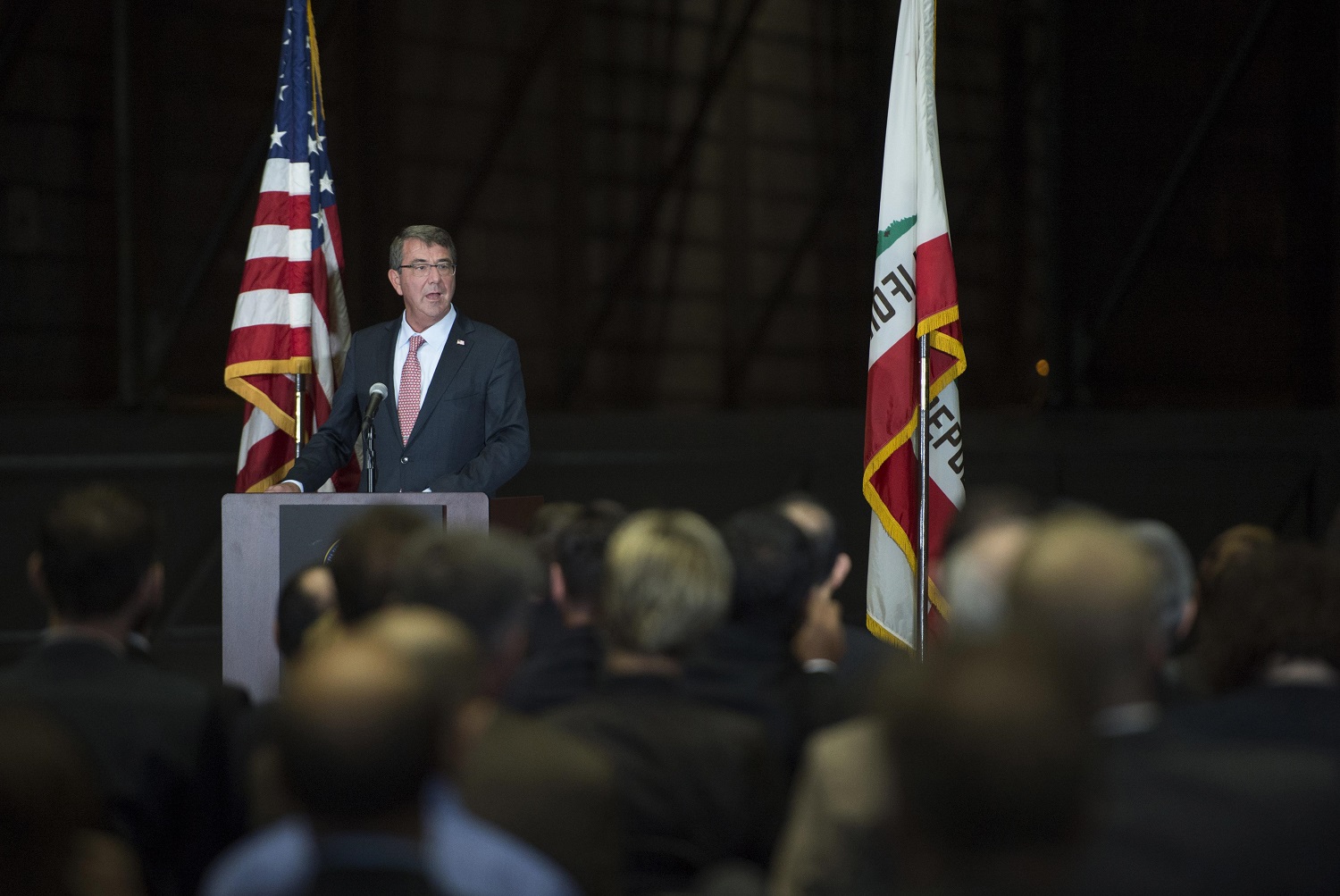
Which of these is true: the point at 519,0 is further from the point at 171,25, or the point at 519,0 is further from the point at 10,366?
the point at 10,366

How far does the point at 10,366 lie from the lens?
6.66 meters

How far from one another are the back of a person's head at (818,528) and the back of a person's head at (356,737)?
4.76ft

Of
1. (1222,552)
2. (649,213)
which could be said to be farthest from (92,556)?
(649,213)

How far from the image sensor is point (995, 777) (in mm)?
1005

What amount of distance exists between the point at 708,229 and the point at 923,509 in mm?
5263

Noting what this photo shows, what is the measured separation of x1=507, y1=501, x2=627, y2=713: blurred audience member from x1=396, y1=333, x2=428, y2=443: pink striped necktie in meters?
1.13

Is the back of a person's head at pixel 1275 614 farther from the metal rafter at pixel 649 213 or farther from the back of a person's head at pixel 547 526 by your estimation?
the metal rafter at pixel 649 213

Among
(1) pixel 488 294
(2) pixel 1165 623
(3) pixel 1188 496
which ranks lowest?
(3) pixel 1188 496

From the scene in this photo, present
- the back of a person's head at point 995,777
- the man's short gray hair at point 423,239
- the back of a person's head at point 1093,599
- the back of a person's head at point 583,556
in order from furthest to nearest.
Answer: the man's short gray hair at point 423,239 → the back of a person's head at point 583,556 → the back of a person's head at point 1093,599 → the back of a person's head at point 995,777

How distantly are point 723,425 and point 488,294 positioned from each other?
4.84ft

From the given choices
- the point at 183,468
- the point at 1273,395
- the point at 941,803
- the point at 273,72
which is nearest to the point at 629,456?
the point at 183,468

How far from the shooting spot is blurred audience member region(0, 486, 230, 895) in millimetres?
1813

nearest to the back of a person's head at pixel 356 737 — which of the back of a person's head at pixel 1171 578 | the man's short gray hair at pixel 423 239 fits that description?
the back of a person's head at pixel 1171 578

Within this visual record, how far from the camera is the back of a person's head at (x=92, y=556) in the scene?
6.45 ft
